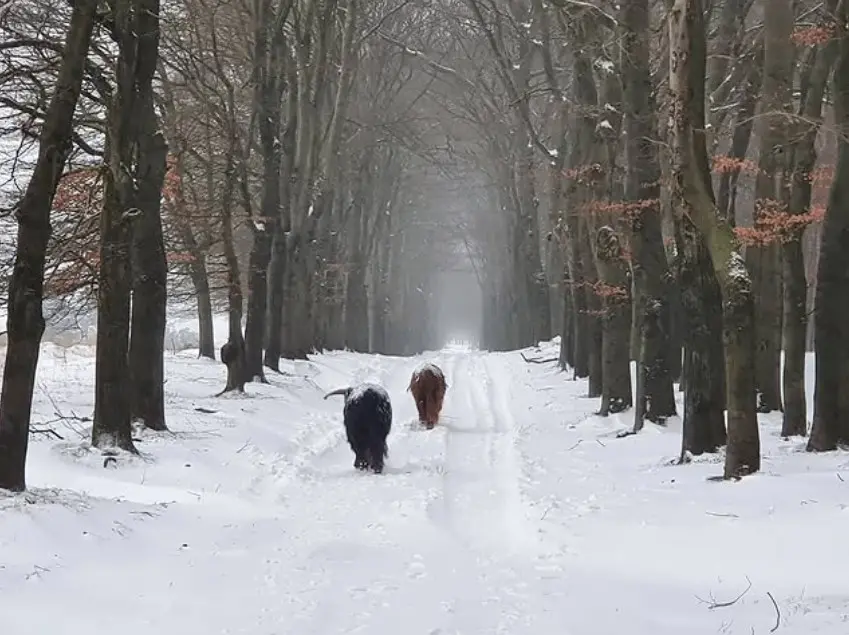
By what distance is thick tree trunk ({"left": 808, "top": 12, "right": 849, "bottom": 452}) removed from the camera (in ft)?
38.0

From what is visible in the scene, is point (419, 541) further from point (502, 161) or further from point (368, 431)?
point (502, 161)

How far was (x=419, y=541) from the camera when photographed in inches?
345

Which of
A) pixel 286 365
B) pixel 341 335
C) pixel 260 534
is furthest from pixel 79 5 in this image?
pixel 341 335

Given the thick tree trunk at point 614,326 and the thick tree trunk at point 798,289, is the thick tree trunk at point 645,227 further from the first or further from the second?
the thick tree trunk at point 614,326

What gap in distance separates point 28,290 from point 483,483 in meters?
5.88

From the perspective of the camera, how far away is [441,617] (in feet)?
21.6

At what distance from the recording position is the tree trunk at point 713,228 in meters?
10.1

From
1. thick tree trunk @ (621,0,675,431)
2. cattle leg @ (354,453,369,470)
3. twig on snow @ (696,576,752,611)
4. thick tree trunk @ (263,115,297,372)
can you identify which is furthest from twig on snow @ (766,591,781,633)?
thick tree trunk @ (263,115,297,372)

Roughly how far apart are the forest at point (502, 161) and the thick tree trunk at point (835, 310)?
0.03 m

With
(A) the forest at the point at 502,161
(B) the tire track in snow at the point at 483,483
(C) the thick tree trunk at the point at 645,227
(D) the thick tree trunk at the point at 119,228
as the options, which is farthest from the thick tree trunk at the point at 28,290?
(C) the thick tree trunk at the point at 645,227

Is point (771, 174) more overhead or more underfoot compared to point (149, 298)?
more overhead

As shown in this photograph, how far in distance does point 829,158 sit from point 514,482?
61.6ft

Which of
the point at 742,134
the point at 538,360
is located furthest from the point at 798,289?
the point at 538,360

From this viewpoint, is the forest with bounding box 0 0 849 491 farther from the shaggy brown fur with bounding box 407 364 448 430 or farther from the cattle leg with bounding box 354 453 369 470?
the shaggy brown fur with bounding box 407 364 448 430
